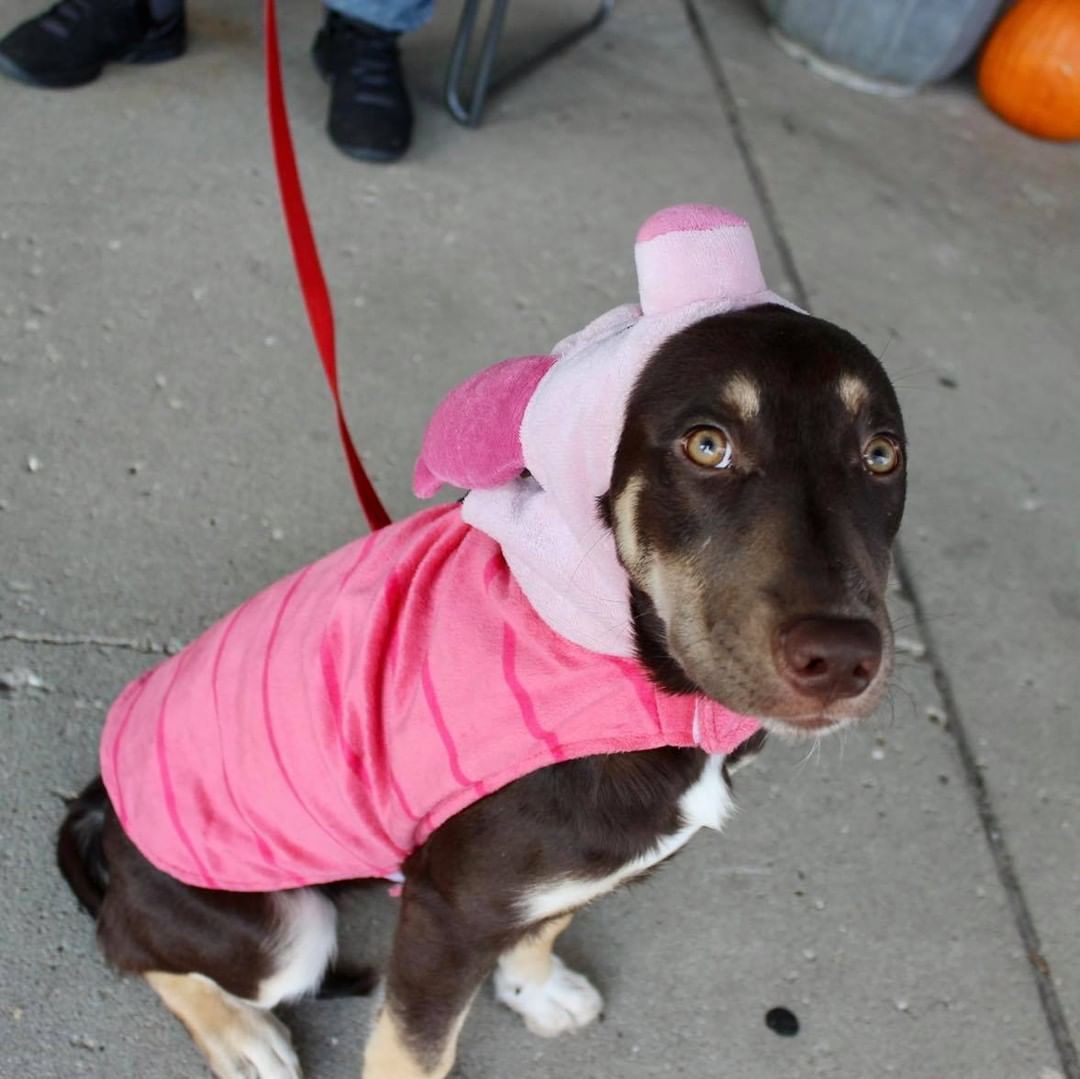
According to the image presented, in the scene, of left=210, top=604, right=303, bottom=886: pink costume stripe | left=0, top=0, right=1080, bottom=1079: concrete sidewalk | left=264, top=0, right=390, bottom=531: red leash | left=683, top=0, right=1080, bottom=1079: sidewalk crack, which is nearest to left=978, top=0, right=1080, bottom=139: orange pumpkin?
left=0, top=0, right=1080, bottom=1079: concrete sidewalk

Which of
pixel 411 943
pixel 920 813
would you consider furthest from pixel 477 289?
pixel 411 943

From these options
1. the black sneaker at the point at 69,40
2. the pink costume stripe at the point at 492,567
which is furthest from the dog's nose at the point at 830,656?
the black sneaker at the point at 69,40

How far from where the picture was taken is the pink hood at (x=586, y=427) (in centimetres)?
141

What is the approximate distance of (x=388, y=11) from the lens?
3654 mm

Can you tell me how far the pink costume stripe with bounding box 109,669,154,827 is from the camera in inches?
70.6

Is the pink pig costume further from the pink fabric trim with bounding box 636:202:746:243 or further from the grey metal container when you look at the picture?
the grey metal container

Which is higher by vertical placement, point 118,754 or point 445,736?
point 445,736

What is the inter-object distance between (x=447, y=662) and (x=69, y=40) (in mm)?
3111

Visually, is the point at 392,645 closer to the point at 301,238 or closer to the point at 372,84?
the point at 301,238

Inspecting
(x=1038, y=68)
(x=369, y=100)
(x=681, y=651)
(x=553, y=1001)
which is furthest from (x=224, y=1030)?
(x=1038, y=68)

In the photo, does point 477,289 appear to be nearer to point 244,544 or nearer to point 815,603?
point 244,544

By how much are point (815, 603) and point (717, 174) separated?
306 cm

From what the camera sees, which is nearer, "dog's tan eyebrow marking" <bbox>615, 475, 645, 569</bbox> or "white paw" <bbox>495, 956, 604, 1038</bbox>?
"dog's tan eyebrow marking" <bbox>615, 475, 645, 569</bbox>

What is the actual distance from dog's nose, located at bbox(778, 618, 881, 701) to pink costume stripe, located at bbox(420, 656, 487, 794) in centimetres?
48
